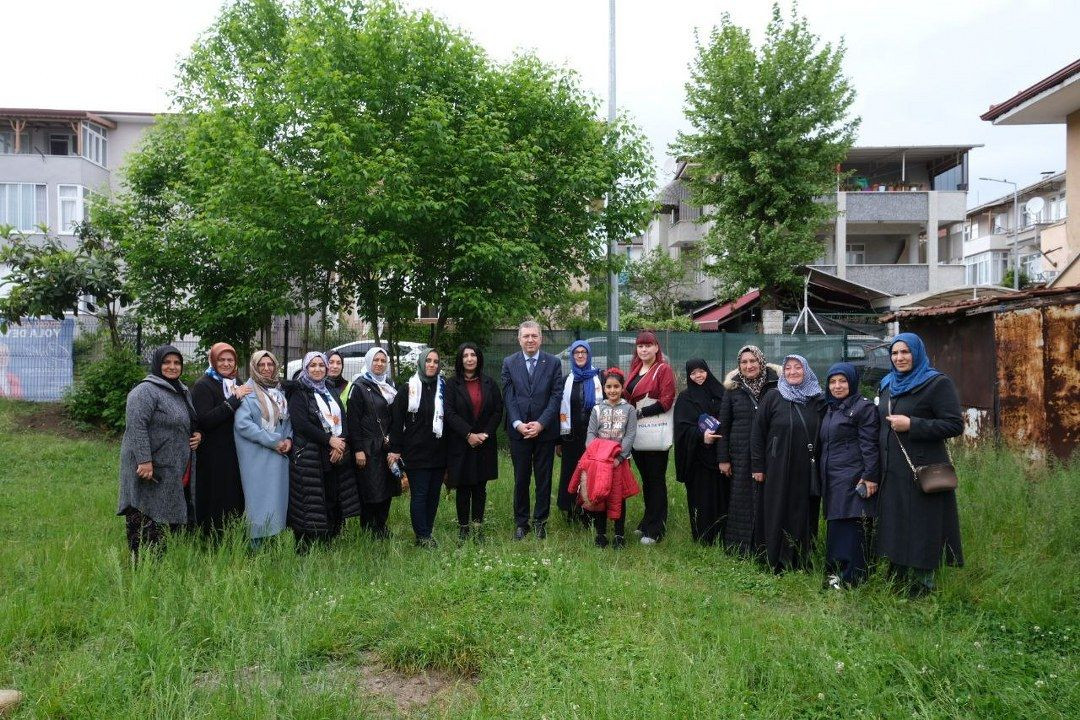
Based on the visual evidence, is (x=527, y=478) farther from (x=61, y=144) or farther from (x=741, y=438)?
(x=61, y=144)

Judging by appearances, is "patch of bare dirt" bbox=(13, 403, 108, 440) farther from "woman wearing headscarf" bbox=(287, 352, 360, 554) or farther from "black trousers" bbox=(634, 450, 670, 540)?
A: "black trousers" bbox=(634, 450, 670, 540)

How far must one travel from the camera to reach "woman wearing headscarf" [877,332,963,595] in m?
5.44

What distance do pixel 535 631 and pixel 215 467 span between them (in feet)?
10.2

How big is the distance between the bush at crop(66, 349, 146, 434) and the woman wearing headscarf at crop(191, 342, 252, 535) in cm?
899

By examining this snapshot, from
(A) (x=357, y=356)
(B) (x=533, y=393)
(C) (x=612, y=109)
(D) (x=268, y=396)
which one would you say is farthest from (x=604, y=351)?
(D) (x=268, y=396)

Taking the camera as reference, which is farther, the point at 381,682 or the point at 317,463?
the point at 317,463

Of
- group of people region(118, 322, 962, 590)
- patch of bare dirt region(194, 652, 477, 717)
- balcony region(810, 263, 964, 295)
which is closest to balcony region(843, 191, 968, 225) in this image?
balcony region(810, 263, 964, 295)

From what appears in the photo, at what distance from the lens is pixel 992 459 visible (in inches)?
356

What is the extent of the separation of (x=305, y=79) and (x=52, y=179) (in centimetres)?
2307

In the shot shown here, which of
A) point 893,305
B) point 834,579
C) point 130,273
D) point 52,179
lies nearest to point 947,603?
point 834,579

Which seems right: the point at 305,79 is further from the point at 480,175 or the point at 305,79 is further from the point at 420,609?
the point at 420,609

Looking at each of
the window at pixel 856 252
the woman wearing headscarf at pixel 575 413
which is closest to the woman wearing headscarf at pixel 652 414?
the woman wearing headscarf at pixel 575 413

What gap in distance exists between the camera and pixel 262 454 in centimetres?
648

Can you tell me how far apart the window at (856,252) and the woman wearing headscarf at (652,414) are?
1078 inches
